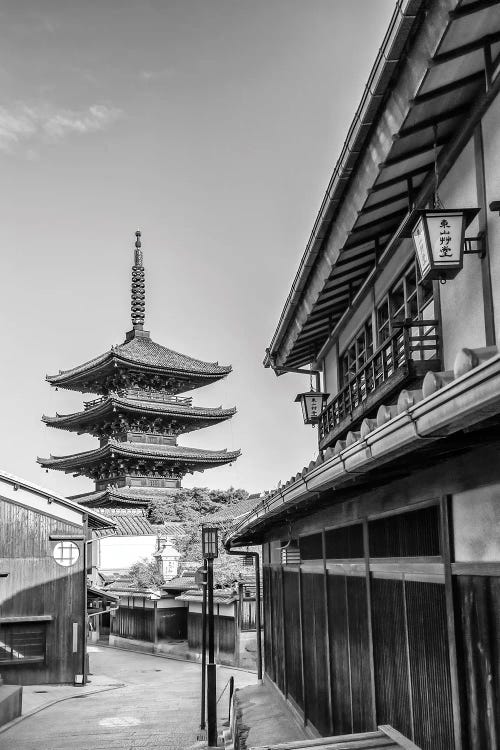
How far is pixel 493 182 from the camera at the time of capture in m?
6.17

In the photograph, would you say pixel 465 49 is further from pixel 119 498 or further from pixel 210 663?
pixel 119 498

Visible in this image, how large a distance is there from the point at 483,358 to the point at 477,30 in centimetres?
293

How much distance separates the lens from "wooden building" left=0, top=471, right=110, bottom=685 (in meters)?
26.7

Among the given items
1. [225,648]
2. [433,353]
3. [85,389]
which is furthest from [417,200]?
[85,389]

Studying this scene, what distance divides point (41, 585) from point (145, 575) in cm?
1581

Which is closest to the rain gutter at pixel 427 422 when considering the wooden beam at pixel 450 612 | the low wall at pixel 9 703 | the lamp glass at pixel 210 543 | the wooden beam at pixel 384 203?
the wooden beam at pixel 450 612

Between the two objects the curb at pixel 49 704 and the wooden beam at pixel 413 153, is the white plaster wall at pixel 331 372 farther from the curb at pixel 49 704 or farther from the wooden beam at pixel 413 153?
the curb at pixel 49 704

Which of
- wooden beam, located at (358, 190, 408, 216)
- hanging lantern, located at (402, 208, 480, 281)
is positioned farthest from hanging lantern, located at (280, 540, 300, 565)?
hanging lantern, located at (402, 208, 480, 281)

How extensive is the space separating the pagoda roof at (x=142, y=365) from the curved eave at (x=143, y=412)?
2.40m

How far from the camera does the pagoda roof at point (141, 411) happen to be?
179 feet

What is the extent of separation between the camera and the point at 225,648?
30.4 meters

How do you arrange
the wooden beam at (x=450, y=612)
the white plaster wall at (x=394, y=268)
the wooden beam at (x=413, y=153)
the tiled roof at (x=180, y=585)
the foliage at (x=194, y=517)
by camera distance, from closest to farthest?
1. the wooden beam at (x=450, y=612)
2. the wooden beam at (x=413, y=153)
3. the white plaster wall at (x=394, y=268)
4. the tiled roof at (x=180, y=585)
5. the foliage at (x=194, y=517)

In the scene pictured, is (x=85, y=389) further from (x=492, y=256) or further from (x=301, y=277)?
(x=492, y=256)

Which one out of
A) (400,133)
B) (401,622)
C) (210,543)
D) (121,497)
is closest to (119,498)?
(121,497)
